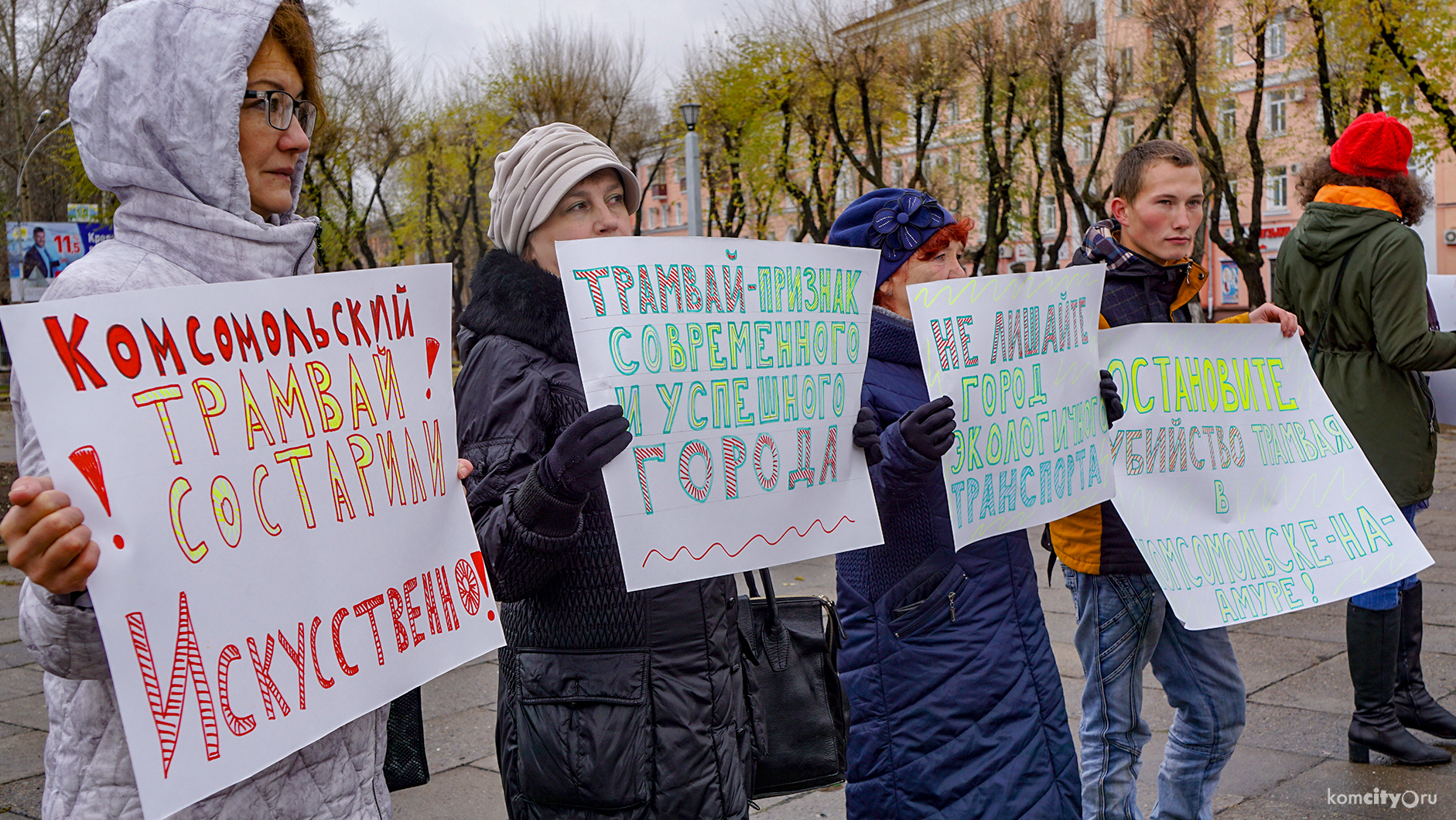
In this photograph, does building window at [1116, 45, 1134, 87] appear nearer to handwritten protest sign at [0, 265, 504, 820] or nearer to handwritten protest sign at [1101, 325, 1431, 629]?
handwritten protest sign at [1101, 325, 1431, 629]

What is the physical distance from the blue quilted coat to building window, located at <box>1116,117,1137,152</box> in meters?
15.3

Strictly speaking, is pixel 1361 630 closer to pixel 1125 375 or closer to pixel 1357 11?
pixel 1125 375

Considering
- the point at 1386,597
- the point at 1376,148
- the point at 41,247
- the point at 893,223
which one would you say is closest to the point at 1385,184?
the point at 1376,148

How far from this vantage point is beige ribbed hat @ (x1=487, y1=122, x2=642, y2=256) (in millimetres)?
2227

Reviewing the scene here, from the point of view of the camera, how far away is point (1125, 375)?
9.69 ft

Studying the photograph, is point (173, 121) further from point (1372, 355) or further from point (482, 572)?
point (1372, 355)

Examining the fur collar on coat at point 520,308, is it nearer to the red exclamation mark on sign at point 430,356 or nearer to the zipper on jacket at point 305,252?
the red exclamation mark on sign at point 430,356

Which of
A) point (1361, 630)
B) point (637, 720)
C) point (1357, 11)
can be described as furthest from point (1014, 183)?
point (637, 720)

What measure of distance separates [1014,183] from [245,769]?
29.7m

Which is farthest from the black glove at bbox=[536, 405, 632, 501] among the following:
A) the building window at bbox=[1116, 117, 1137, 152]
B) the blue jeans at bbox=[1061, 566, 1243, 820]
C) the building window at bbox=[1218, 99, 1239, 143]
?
the building window at bbox=[1218, 99, 1239, 143]

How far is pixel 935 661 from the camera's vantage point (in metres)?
2.44

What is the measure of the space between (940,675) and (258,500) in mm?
1435

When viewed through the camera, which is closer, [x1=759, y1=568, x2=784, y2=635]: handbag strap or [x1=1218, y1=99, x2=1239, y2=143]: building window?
[x1=759, y1=568, x2=784, y2=635]: handbag strap

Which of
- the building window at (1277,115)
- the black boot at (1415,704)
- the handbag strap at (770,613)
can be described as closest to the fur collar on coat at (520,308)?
the handbag strap at (770,613)
